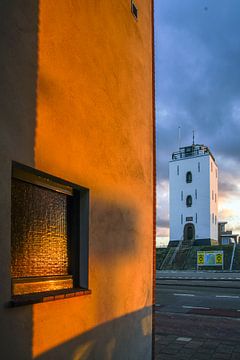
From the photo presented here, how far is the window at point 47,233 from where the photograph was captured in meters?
3.27

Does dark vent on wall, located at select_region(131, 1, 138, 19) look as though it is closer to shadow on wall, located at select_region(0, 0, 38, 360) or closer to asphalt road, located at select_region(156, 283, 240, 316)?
shadow on wall, located at select_region(0, 0, 38, 360)

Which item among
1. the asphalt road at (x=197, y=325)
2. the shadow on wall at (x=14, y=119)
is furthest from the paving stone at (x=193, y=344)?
the shadow on wall at (x=14, y=119)

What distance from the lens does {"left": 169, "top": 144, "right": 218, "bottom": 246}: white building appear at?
55000mm

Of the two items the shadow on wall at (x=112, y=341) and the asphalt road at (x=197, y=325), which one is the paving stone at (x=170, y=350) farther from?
the shadow on wall at (x=112, y=341)

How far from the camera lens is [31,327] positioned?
10.1 ft

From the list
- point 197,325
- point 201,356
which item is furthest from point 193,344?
point 197,325

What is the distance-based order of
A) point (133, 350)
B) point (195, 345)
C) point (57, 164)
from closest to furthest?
point (57, 164), point (133, 350), point (195, 345)

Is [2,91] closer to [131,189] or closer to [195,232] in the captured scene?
[131,189]

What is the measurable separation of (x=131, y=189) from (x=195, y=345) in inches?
182

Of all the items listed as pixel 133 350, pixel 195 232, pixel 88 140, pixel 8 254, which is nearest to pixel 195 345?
pixel 133 350

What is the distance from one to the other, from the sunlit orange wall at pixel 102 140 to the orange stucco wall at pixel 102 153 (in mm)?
11

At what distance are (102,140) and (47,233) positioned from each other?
4.40 ft

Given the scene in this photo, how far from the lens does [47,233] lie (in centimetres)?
370

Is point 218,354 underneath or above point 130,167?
underneath
